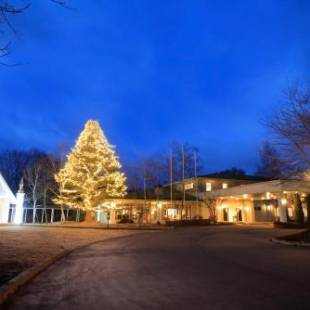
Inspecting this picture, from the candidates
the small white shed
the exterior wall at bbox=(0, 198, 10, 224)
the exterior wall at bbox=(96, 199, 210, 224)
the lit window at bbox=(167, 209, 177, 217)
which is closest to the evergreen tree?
the exterior wall at bbox=(96, 199, 210, 224)

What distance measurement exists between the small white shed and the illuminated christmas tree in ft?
16.7

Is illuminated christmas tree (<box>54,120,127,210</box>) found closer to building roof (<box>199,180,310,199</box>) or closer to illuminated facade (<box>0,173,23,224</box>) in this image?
illuminated facade (<box>0,173,23,224</box>)

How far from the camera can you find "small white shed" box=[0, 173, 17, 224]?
30.7 metres

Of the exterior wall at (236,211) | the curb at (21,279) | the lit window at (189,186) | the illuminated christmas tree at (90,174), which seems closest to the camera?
the curb at (21,279)

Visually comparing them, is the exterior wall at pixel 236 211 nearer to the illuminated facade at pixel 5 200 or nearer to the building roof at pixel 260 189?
the building roof at pixel 260 189

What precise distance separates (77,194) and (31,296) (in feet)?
83.6

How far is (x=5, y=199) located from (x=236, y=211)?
99.8ft

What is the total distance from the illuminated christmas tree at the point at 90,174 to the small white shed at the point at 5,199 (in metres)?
5.08

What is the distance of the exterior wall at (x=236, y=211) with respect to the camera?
44.8 meters

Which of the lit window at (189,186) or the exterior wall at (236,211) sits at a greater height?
the lit window at (189,186)

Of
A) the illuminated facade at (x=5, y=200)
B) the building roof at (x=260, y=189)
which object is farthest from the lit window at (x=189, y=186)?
the illuminated facade at (x=5, y=200)

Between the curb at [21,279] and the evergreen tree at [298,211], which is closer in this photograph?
the curb at [21,279]

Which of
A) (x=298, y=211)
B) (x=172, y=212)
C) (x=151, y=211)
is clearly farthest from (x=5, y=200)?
(x=298, y=211)

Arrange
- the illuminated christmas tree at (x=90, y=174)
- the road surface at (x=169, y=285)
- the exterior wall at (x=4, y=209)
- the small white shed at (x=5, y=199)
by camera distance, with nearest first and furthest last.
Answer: the road surface at (x=169, y=285), the illuminated christmas tree at (x=90, y=174), the small white shed at (x=5, y=199), the exterior wall at (x=4, y=209)
